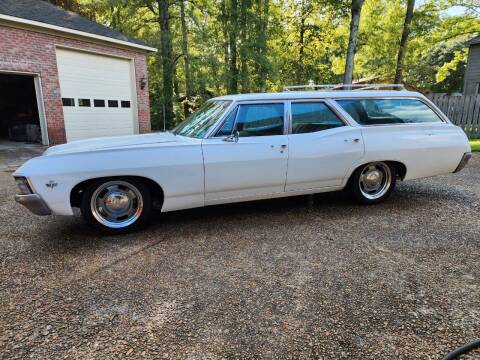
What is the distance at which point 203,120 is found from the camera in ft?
14.3

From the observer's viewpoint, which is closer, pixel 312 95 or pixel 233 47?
pixel 312 95

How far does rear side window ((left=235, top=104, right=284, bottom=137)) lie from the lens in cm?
407

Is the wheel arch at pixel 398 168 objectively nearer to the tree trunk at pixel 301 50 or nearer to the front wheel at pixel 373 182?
the front wheel at pixel 373 182

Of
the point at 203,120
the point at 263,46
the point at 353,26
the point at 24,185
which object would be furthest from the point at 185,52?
the point at 24,185

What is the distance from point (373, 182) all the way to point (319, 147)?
1.17 meters

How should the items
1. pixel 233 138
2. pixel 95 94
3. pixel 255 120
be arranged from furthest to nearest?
pixel 95 94
pixel 255 120
pixel 233 138

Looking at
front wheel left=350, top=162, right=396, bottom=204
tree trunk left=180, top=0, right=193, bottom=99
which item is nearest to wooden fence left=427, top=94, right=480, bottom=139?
front wheel left=350, top=162, right=396, bottom=204

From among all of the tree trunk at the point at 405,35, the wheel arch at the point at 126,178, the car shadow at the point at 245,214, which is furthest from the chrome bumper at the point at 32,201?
the tree trunk at the point at 405,35

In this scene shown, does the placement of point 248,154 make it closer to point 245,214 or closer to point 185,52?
point 245,214

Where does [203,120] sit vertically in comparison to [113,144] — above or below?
above

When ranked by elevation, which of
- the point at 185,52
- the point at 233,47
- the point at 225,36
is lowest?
the point at 185,52

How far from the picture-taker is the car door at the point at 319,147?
4188mm

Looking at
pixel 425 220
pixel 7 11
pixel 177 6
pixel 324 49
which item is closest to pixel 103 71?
pixel 7 11

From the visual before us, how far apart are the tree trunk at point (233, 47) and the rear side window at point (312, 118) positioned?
1525 centimetres
